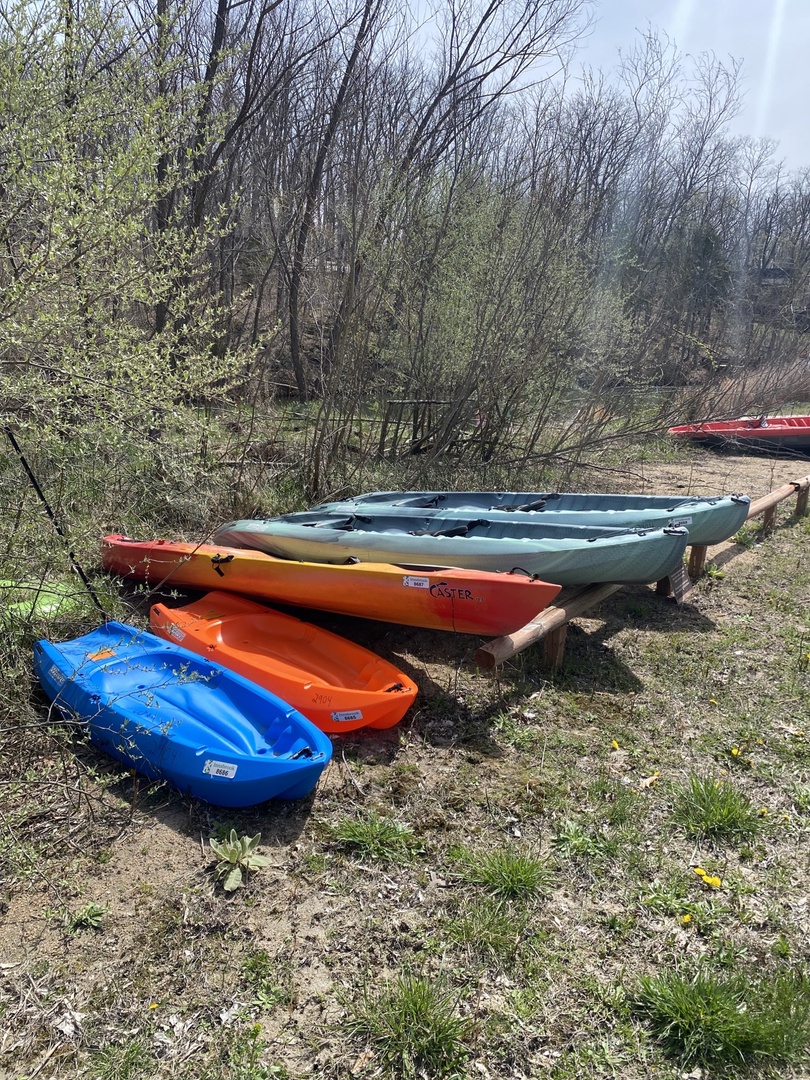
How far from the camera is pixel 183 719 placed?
322 centimetres

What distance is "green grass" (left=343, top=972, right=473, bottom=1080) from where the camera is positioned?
6.28 feet

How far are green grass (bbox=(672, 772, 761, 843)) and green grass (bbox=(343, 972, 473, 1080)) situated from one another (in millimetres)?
1245

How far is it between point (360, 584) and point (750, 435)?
9.45 m

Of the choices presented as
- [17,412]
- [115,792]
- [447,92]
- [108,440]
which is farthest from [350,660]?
[447,92]

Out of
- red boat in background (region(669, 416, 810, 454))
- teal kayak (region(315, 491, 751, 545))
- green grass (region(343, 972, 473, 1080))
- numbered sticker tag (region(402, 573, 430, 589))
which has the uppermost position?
red boat in background (region(669, 416, 810, 454))

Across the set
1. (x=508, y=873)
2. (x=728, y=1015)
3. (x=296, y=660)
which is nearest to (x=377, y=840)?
(x=508, y=873)

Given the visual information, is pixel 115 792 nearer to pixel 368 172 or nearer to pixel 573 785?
pixel 573 785

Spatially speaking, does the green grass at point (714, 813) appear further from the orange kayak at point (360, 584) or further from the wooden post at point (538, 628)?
the orange kayak at point (360, 584)

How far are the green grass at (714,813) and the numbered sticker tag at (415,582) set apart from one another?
1.61 meters

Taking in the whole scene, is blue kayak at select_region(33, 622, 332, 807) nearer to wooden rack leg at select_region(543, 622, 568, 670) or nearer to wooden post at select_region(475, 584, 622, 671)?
wooden post at select_region(475, 584, 622, 671)

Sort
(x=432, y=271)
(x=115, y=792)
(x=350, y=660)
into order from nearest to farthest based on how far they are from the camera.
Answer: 1. (x=115, y=792)
2. (x=350, y=660)
3. (x=432, y=271)

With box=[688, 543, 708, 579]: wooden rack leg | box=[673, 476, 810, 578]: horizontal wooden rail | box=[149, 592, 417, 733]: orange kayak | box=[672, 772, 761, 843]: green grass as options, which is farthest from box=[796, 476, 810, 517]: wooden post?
box=[149, 592, 417, 733]: orange kayak

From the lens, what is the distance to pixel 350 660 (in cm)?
405

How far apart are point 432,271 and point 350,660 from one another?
4680 millimetres
